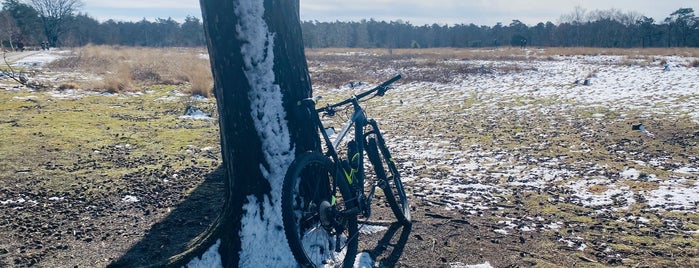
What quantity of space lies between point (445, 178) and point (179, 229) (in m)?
3.58

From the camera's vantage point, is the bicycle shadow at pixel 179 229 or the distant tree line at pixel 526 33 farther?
the distant tree line at pixel 526 33

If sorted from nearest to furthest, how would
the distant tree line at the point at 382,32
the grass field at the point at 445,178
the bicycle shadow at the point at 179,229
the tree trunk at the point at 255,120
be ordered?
the tree trunk at the point at 255,120
the bicycle shadow at the point at 179,229
the grass field at the point at 445,178
the distant tree line at the point at 382,32

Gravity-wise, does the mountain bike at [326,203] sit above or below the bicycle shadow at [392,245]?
above

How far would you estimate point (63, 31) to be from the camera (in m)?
77.4

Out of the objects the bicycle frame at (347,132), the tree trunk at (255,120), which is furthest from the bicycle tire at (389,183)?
the tree trunk at (255,120)

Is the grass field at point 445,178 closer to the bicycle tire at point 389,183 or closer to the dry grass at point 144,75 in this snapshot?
the bicycle tire at point 389,183

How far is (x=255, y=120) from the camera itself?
11.5ft

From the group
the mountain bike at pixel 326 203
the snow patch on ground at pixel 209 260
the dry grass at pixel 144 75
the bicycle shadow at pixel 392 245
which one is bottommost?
the bicycle shadow at pixel 392 245

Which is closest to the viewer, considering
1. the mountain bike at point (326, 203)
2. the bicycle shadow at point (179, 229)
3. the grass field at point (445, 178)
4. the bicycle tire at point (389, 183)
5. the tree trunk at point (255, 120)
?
the tree trunk at point (255, 120)

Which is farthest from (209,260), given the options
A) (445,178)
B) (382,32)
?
(382,32)

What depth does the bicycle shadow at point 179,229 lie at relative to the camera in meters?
4.06

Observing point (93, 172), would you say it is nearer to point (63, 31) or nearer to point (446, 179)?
point (446, 179)

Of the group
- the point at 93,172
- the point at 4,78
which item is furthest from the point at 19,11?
the point at 93,172

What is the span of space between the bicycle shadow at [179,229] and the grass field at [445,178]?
2 centimetres
